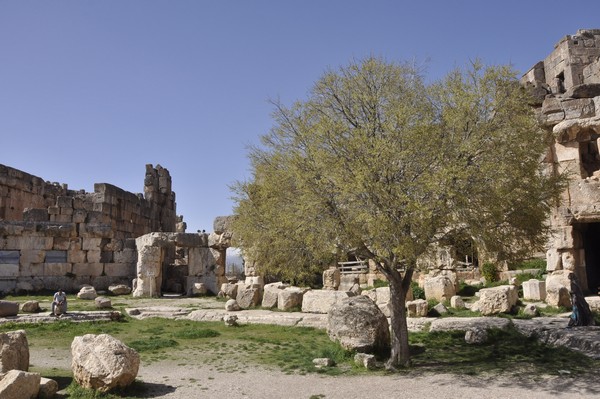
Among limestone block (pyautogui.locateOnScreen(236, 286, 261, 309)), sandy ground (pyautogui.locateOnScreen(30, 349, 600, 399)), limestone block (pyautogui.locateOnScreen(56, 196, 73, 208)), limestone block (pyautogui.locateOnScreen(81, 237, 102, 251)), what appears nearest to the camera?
sandy ground (pyautogui.locateOnScreen(30, 349, 600, 399))

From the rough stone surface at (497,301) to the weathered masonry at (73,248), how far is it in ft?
43.6

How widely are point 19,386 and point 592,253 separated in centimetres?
2103

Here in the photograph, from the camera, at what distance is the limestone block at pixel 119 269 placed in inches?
1000

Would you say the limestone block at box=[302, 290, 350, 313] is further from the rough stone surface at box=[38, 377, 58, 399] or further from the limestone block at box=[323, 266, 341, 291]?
the rough stone surface at box=[38, 377, 58, 399]

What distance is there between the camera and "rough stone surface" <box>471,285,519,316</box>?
14.6m

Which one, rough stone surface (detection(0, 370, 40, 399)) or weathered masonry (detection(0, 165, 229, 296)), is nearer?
rough stone surface (detection(0, 370, 40, 399))

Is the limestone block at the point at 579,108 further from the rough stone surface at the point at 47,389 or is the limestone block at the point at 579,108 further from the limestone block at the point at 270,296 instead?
the rough stone surface at the point at 47,389

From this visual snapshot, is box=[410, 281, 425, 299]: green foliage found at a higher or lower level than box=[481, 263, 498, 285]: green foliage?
lower

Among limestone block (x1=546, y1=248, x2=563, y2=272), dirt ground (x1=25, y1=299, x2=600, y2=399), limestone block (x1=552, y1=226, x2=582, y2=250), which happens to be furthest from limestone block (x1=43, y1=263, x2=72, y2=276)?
limestone block (x1=552, y1=226, x2=582, y2=250)

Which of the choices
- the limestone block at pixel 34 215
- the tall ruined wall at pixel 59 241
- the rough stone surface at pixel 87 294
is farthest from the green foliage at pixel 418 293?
the limestone block at pixel 34 215

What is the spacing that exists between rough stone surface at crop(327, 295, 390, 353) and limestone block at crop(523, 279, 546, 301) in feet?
27.9

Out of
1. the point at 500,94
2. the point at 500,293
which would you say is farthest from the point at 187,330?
the point at 500,94

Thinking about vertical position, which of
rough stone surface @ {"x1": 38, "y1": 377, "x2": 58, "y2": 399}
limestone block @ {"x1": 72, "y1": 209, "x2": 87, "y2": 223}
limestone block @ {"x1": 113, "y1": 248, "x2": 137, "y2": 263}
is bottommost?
rough stone surface @ {"x1": 38, "y1": 377, "x2": 58, "y2": 399}

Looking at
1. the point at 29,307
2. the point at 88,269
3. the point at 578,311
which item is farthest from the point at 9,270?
the point at 578,311
